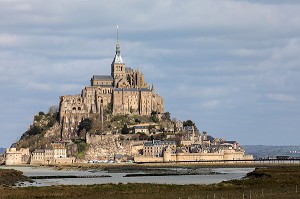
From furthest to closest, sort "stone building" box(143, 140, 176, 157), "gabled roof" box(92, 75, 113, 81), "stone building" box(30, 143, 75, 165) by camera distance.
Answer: "gabled roof" box(92, 75, 113, 81), "stone building" box(143, 140, 176, 157), "stone building" box(30, 143, 75, 165)

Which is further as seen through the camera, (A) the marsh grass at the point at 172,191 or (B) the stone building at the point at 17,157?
(B) the stone building at the point at 17,157

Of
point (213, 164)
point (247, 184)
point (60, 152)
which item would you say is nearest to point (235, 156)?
point (213, 164)

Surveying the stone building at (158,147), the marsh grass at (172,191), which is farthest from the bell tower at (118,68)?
the marsh grass at (172,191)

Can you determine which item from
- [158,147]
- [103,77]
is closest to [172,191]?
[158,147]

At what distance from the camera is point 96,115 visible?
6535 inches

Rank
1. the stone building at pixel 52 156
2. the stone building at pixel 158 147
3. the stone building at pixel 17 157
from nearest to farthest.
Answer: the stone building at pixel 52 156, the stone building at pixel 158 147, the stone building at pixel 17 157

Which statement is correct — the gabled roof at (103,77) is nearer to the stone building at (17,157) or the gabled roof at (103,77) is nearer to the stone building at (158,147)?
the stone building at (158,147)

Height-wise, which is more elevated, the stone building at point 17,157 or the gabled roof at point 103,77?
the gabled roof at point 103,77

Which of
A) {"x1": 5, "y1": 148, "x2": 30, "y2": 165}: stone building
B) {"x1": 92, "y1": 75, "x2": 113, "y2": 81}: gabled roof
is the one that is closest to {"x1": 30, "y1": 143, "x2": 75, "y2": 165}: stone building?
{"x1": 5, "y1": 148, "x2": 30, "y2": 165}: stone building

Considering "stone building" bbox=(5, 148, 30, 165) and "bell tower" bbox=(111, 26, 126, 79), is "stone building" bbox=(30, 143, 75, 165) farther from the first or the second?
"bell tower" bbox=(111, 26, 126, 79)

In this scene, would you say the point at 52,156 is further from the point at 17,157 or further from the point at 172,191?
the point at 172,191

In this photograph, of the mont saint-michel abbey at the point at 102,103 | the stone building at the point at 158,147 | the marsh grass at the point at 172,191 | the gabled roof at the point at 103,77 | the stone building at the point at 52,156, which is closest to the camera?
the marsh grass at the point at 172,191

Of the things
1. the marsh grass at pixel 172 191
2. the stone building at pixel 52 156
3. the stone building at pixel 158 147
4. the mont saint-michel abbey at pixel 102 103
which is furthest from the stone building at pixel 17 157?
the marsh grass at pixel 172 191

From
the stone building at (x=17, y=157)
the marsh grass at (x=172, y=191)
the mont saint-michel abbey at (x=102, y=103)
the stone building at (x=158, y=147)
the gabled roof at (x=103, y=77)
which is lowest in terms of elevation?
the marsh grass at (x=172, y=191)
